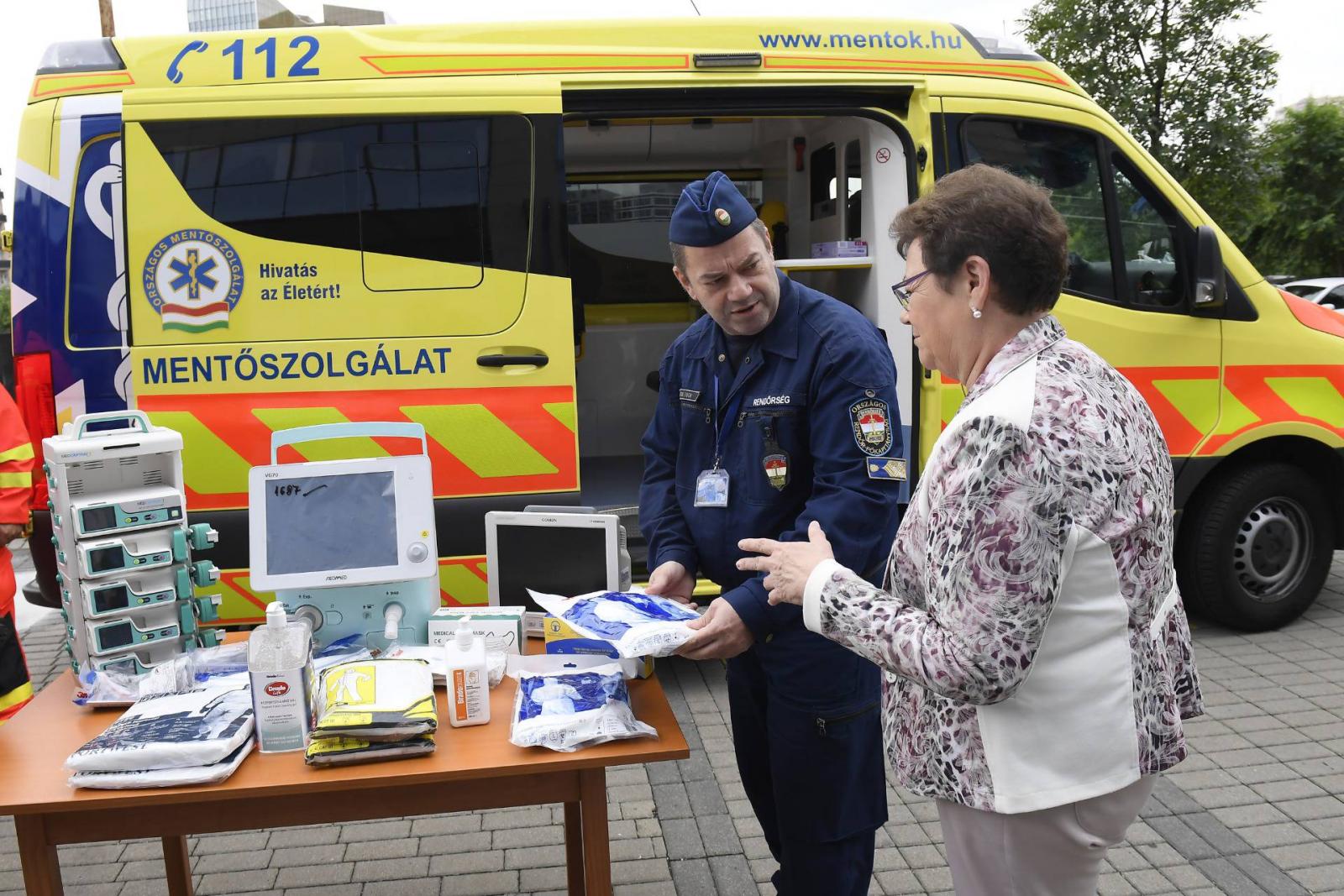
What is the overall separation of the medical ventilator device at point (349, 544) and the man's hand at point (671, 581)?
20.3 inches

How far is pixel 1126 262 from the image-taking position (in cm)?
453

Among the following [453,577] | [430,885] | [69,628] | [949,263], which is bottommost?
[430,885]

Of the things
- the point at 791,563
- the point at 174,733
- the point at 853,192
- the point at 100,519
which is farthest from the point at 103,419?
the point at 853,192

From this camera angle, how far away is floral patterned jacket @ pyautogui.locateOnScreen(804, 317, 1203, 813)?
4.61ft

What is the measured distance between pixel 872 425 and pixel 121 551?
1674mm

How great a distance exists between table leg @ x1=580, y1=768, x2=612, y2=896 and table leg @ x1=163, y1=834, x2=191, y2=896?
52.9 inches

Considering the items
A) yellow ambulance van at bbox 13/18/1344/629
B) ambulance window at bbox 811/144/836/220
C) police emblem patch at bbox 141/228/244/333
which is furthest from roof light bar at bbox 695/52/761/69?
police emblem patch at bbox 141/228/244/333

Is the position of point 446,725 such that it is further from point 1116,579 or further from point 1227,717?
point 1227,717

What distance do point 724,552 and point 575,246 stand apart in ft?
14.4

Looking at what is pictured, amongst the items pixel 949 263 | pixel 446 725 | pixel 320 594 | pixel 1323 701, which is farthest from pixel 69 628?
pixel 1323 701

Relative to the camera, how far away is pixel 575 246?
644 cm

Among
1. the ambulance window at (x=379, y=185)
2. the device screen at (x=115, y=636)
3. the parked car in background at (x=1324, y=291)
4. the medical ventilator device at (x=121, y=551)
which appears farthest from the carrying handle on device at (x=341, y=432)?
the parked car in background at (x=1324, y=291)

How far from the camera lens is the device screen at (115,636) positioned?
234 centimetres

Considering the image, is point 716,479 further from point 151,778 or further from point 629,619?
point 151,778
